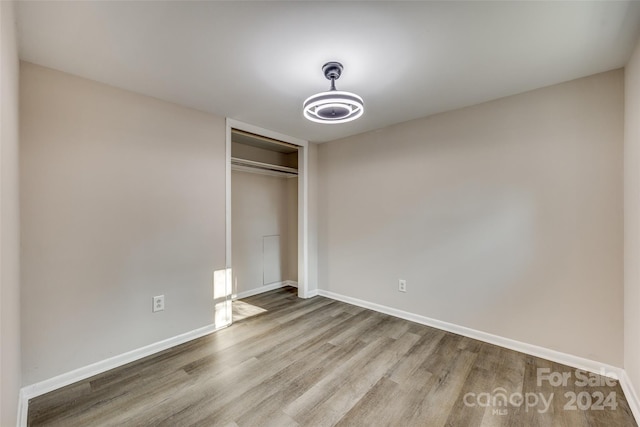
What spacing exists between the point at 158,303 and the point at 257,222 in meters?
1.84

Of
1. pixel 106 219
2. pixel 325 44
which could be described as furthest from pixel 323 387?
pixel 325 44

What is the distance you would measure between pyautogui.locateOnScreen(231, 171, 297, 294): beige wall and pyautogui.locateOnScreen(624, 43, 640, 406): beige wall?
11.5 ft

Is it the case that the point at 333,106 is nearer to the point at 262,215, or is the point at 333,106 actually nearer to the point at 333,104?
the point at 333,104

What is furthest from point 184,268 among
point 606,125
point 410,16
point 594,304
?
point 606,125

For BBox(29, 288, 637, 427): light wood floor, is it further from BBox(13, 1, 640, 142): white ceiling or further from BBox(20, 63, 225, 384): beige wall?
BBox(13, 1, 640, 142): white ceiling

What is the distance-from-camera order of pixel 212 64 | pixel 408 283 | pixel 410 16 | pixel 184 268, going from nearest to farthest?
pixel 410 16
pixel 212 64
pixel 184 268
pixel 408 283

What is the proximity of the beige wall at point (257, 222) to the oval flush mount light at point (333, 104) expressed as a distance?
83.1 inches

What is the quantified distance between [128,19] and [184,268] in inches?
74.4

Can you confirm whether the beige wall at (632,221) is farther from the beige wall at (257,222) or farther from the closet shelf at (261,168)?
the beige wall at (257,222)

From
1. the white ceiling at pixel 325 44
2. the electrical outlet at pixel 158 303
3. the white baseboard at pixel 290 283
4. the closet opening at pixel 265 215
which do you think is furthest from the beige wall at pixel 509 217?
the electrical outlet at pixel 158 303

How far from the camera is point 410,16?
139 cm

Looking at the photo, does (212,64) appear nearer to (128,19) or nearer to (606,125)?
(128,19)

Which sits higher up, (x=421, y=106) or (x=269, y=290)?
(x=421, y=106)

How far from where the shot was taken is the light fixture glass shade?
67.4 inches
